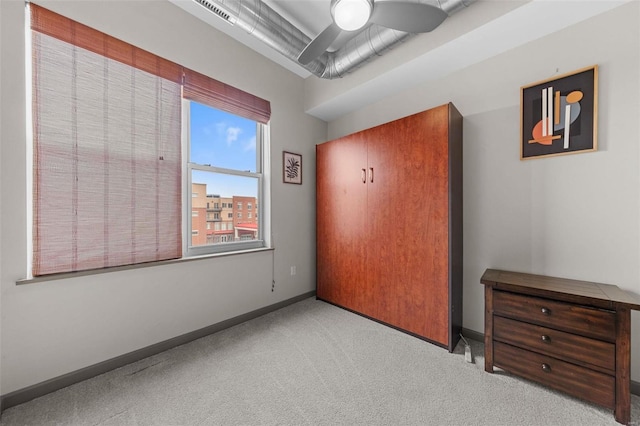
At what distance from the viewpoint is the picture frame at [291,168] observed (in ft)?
9.62

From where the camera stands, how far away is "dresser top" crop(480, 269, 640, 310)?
132cm

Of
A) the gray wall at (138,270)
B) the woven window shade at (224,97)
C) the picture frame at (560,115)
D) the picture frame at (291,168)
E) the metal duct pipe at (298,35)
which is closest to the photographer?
the gray wall at (138,270)

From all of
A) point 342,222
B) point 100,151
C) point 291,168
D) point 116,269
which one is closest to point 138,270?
point 116,269

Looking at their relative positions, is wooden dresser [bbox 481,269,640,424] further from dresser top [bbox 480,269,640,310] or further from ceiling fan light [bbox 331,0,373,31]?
ceiling fan light [bbox 331,0,373,31]

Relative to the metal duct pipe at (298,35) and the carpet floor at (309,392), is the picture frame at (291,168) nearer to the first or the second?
the metal duct pipe at (298,35)

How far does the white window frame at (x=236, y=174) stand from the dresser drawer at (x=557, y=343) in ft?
7.39

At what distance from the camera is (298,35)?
2236 mm

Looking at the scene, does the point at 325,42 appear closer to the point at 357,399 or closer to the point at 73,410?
the point at 357,399

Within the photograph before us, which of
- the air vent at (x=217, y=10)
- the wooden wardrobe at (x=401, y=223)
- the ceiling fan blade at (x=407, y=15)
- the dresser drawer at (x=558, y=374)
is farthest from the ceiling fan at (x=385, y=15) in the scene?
the dresser drawer at (x=558, y=374)

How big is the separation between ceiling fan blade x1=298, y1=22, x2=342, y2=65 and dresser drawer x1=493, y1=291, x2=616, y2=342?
6.76 ft

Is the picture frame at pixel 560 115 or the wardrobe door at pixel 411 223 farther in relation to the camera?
Result: the wardrobe door at pixel 411 223

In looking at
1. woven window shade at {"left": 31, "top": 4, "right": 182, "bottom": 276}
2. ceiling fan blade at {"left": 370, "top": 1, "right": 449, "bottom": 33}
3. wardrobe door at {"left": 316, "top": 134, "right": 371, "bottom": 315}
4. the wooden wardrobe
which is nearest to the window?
woven window shade at {"left": 31, "top": 4, "right": 182, "bottom": 276}

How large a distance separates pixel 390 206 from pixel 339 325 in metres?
1.30

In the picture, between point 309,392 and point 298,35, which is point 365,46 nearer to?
point 298,35
